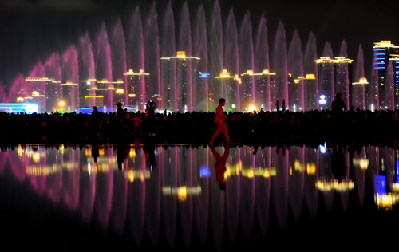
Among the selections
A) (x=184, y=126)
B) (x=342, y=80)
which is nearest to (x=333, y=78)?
(x=342, y=80)

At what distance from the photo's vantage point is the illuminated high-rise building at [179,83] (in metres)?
62.7

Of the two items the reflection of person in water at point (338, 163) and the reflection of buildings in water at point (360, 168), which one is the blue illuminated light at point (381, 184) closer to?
the reflection of buildings in water at point (360, 168)

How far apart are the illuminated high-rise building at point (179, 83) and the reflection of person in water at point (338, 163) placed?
46608 millimetres

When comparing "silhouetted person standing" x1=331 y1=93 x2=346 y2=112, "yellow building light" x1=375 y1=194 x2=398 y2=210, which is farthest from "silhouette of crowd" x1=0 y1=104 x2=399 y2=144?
"yellow building light" x1=375 y1=194 x2=398 y2=210

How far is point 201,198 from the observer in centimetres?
797

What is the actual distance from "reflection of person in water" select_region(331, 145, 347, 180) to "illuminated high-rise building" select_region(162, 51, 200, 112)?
46.6 meters

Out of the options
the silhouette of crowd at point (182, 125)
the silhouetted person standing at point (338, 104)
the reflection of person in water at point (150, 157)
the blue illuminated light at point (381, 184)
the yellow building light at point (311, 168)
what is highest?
the silhouetted person standing at point (338, 104)

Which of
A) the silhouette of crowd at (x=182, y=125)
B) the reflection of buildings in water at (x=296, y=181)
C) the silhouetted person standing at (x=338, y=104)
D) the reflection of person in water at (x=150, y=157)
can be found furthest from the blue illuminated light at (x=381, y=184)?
the silhouette of crowd at (x=182, y=125)

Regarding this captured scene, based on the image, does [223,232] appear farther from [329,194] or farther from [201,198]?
[329,194]

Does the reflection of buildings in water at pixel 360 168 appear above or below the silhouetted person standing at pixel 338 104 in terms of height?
below

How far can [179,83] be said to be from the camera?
2638 inches

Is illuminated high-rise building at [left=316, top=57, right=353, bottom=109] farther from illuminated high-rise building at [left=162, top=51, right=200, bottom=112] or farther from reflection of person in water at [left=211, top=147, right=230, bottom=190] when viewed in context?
reflection of person in water at [left=211, top=147, right=230, bottom=190]

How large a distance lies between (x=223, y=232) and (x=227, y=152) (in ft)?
32.2

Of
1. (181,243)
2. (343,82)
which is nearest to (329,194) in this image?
(181,243)
